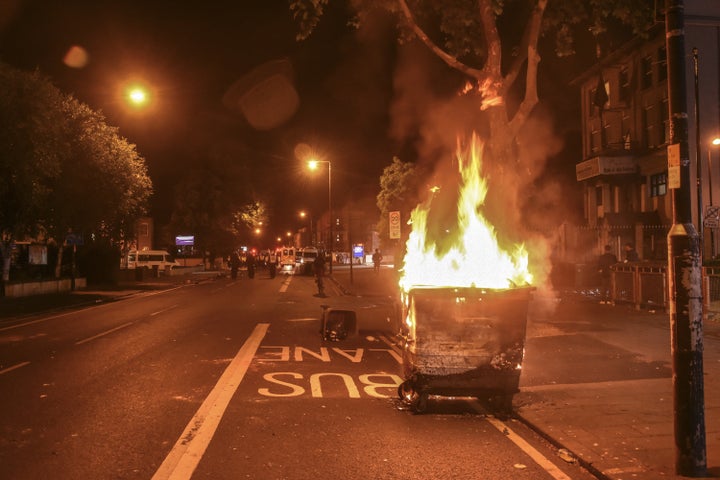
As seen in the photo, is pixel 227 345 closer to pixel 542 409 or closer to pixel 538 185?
pixel 542 409

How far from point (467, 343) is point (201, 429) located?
295cm

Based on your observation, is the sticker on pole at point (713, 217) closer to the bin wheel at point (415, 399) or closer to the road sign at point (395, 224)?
the road sign at point (395, 224)

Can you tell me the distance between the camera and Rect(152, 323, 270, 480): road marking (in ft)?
17.3

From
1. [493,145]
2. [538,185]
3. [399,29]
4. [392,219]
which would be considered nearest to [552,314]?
[493,145]

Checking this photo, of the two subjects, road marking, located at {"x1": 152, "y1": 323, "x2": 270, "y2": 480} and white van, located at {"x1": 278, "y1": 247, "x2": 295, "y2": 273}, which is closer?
road marking, located at {"x1": 152, "y1": 323, "x2": 270, "y2": 480}

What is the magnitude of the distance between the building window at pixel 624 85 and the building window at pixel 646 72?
1.01 m

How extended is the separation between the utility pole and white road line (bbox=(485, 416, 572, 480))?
915mm

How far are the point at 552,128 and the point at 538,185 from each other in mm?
4145

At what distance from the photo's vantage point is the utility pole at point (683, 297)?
494 centimetres

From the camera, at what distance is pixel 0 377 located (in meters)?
9.24

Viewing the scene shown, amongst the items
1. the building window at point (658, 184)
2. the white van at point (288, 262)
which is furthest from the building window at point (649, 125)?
the white van at point (288, 262)

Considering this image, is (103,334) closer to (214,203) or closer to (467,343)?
(467,343)

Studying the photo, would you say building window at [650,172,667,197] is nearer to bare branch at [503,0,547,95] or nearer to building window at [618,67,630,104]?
building window at [618,67,630,104]

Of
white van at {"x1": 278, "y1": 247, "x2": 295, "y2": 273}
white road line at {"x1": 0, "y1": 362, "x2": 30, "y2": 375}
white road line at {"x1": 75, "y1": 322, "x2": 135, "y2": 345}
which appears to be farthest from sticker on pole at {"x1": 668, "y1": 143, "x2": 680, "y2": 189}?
white van at {"x1": 278, "y1": 247, "x2": 295, "y2": 273}
